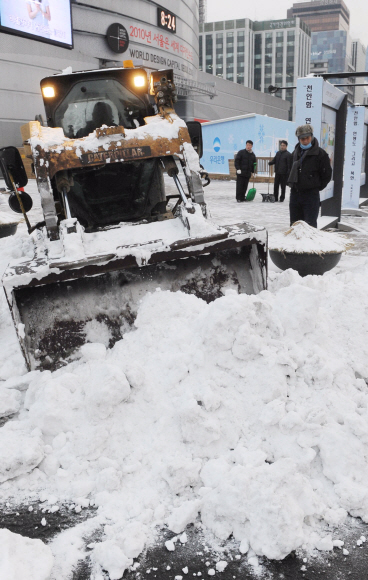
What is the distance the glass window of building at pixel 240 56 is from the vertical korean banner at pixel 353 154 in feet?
377

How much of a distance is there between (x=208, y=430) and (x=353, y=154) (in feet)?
33.5

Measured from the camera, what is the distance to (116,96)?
16.3 feet

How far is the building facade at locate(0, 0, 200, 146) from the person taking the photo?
2197 centimetres

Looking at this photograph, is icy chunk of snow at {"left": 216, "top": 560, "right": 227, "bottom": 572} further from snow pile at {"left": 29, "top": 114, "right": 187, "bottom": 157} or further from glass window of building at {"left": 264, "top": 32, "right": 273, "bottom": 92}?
glass window of building at {"left": 264, "top": 32, "right": 273, "bottom": 92}

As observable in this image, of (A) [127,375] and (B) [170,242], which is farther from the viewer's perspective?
(B) [170,242]

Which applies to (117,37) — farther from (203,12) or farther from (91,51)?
(203,12)

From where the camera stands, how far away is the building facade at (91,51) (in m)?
22.0

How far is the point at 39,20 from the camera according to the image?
1948cm

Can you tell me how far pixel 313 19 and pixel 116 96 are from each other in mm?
192980

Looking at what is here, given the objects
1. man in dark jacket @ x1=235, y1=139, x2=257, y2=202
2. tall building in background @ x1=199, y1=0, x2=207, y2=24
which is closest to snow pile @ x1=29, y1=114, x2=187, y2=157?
man in dark jacket @ x1=235, y1=139, x2=257, y2=202

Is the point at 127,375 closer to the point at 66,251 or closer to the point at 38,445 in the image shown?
the point at 38,445

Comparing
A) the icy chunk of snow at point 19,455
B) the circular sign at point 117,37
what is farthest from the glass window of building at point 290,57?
the icy chunk of snow at point 19,455

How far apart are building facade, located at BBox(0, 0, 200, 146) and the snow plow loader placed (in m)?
15.6

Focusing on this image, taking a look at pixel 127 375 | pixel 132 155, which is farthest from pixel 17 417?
pixel 132 155
